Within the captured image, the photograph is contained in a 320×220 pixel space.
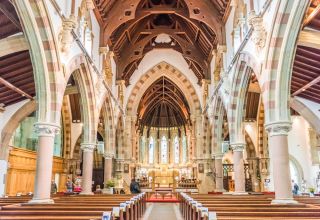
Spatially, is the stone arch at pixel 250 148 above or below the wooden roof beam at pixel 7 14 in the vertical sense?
below

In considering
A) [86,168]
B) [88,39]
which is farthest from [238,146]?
[88,39]

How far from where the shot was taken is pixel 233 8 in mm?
13562

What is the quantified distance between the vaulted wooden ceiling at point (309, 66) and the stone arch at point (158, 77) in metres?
8.81

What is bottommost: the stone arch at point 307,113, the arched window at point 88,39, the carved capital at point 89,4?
the stone arch at point 307,113

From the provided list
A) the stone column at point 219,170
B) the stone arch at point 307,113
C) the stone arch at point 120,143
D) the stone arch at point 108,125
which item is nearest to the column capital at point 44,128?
the stone arch at point 108,125

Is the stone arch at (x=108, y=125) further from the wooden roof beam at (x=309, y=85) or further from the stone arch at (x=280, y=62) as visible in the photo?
the stone arch at (x=280, y=62)

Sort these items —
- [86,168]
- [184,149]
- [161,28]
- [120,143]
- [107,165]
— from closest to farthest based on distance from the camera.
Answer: [86,168], [107,165], [161,28], [120,143], [184,149]

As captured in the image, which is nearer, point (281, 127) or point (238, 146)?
point (281, 127)

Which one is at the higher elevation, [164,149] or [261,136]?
[164,149]

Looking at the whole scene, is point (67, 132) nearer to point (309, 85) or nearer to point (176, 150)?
point (309, 85)

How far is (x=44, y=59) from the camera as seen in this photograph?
866 centimetres

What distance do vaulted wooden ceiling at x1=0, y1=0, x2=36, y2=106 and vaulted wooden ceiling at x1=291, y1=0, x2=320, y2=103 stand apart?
8237 millimetres

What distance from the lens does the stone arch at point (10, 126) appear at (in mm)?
13758

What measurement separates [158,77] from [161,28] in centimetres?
463
